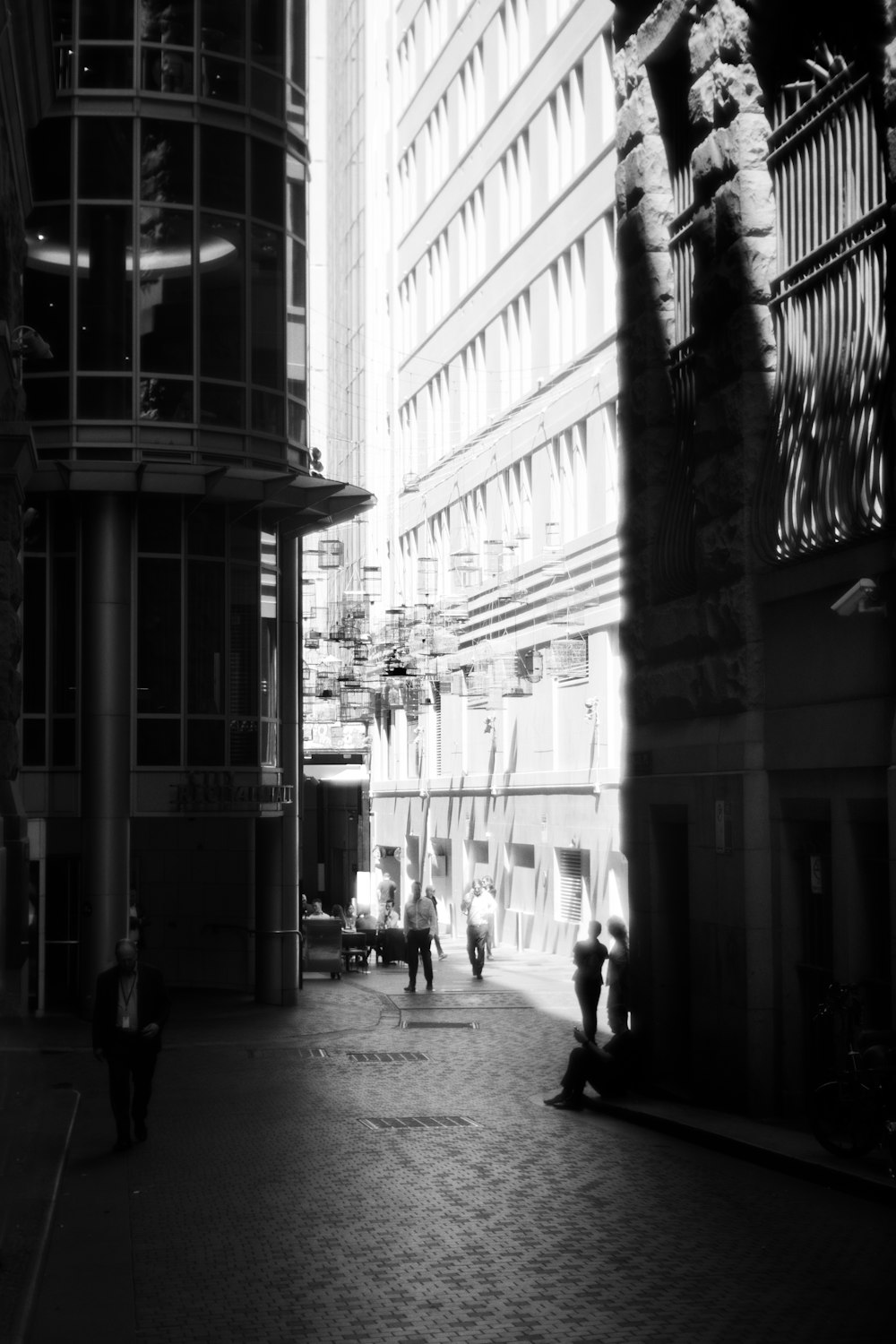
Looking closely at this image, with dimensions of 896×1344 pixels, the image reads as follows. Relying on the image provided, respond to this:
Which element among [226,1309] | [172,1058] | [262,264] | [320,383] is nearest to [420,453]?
[320,383]

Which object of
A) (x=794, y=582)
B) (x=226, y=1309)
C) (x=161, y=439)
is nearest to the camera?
(x=226, y=1309)

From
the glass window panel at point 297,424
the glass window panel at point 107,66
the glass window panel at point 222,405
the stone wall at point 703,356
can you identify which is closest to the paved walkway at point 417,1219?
the stone wall at point 703,356

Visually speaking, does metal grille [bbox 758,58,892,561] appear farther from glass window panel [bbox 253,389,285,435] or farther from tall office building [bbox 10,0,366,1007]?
glass window panel [bbox 253,389,285,435]

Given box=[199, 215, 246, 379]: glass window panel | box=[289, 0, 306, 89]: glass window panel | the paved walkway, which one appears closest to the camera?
the paved walkway

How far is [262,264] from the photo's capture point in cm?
2781

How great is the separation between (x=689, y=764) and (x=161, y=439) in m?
12.3

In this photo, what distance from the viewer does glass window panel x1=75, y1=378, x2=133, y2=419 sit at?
1042 inches

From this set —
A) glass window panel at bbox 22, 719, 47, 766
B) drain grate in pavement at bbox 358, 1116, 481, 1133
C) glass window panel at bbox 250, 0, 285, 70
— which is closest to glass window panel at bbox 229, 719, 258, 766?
glass window panel at bbox 22, 719, 47, 766

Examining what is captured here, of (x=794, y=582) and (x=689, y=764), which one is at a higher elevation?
(x=794, y=582)

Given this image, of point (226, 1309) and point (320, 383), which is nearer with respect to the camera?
point (226, 1309)

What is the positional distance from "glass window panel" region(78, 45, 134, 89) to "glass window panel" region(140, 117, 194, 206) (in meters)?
0.75

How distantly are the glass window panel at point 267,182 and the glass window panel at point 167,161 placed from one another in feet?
3.62

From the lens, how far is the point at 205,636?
27.2m

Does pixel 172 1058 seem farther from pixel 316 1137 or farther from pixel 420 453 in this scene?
pixel 420 453
